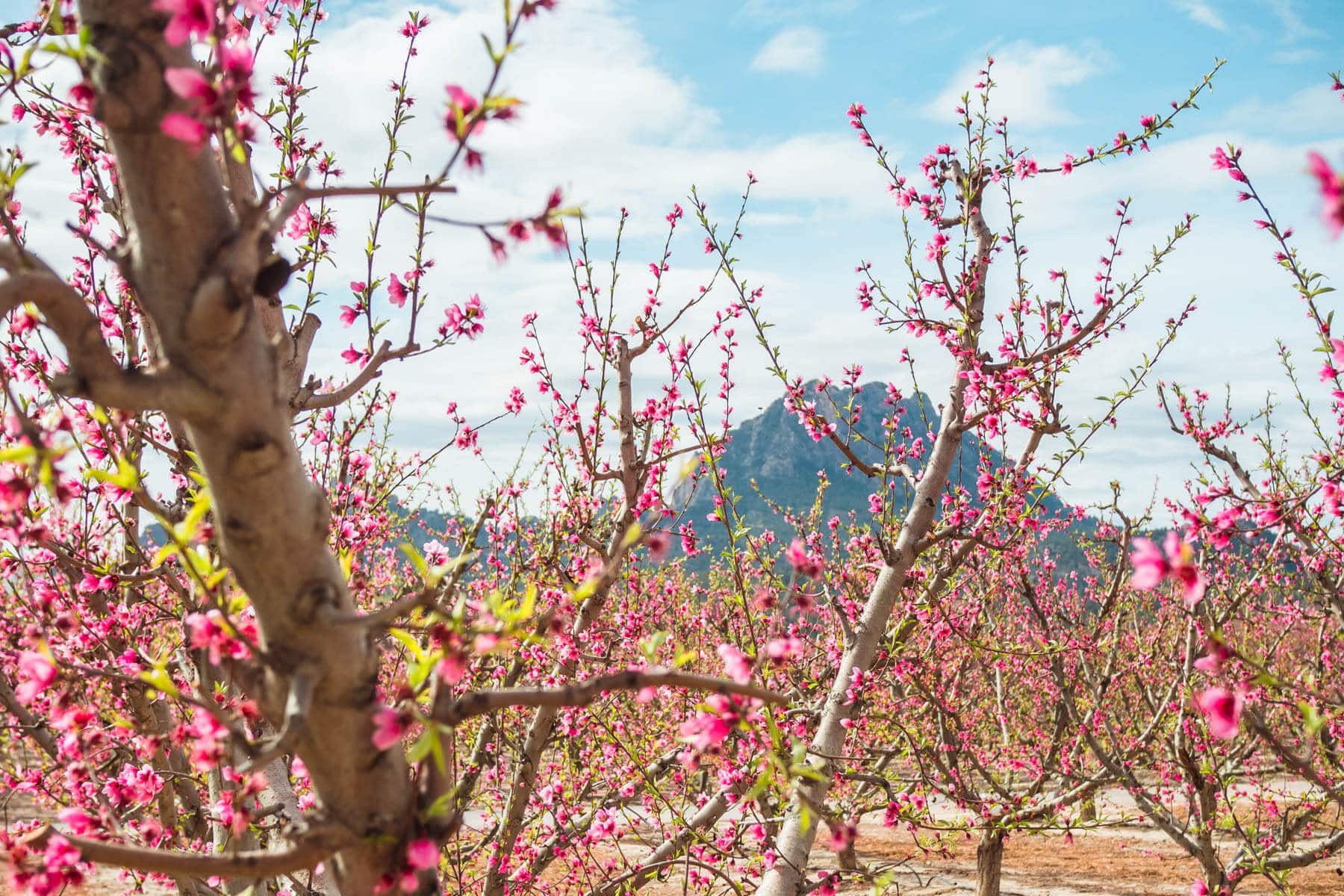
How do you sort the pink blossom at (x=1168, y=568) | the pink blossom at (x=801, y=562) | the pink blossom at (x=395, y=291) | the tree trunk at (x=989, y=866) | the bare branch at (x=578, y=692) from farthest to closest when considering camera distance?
the tree trunk at (x=989, y=866) < the pink blossom at (x=395, y=291) < the pink blossom at (x=801, y=562) < the pink blossom at (x=1168, y=568) < the bare branch at (x=578, y=692)

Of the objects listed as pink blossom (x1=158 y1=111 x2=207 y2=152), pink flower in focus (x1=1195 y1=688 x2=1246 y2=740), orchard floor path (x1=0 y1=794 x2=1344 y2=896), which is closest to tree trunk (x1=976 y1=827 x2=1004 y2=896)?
orchard floor path (x1=0 y1=794 x2=1344 y2=896)

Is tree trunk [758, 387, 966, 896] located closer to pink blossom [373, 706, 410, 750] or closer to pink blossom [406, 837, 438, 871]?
pink blossom [406, 837, 438, 871]

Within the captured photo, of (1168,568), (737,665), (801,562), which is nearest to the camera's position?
(1168,568)

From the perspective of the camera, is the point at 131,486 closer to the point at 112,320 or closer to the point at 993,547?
the point at 112,320

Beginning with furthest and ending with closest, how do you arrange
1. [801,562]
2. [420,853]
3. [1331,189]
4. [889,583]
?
[889,583] < [801,562] < [420,853] < [1331,189]

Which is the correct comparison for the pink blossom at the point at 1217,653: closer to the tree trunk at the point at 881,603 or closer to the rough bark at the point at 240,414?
the rough bark at the point at 240,414

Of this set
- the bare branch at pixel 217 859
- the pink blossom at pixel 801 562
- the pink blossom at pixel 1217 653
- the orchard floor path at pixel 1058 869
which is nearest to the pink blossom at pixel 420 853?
the bare branch at pixel 217 859

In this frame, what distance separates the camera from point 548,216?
69.6 inches

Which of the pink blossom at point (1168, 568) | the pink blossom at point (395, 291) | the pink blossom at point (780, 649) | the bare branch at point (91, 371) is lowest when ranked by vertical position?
the pink blossom at point (780, 649)

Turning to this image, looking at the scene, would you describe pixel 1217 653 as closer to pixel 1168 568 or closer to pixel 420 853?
pixel 1168 568

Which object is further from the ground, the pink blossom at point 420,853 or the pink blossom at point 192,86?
the pink blossom at point 192,86

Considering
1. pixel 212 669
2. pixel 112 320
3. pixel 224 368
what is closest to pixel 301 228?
pixel 112 320

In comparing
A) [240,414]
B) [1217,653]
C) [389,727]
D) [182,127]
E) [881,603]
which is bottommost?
[389,727]

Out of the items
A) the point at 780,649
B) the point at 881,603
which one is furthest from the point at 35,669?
the point at 881,603
